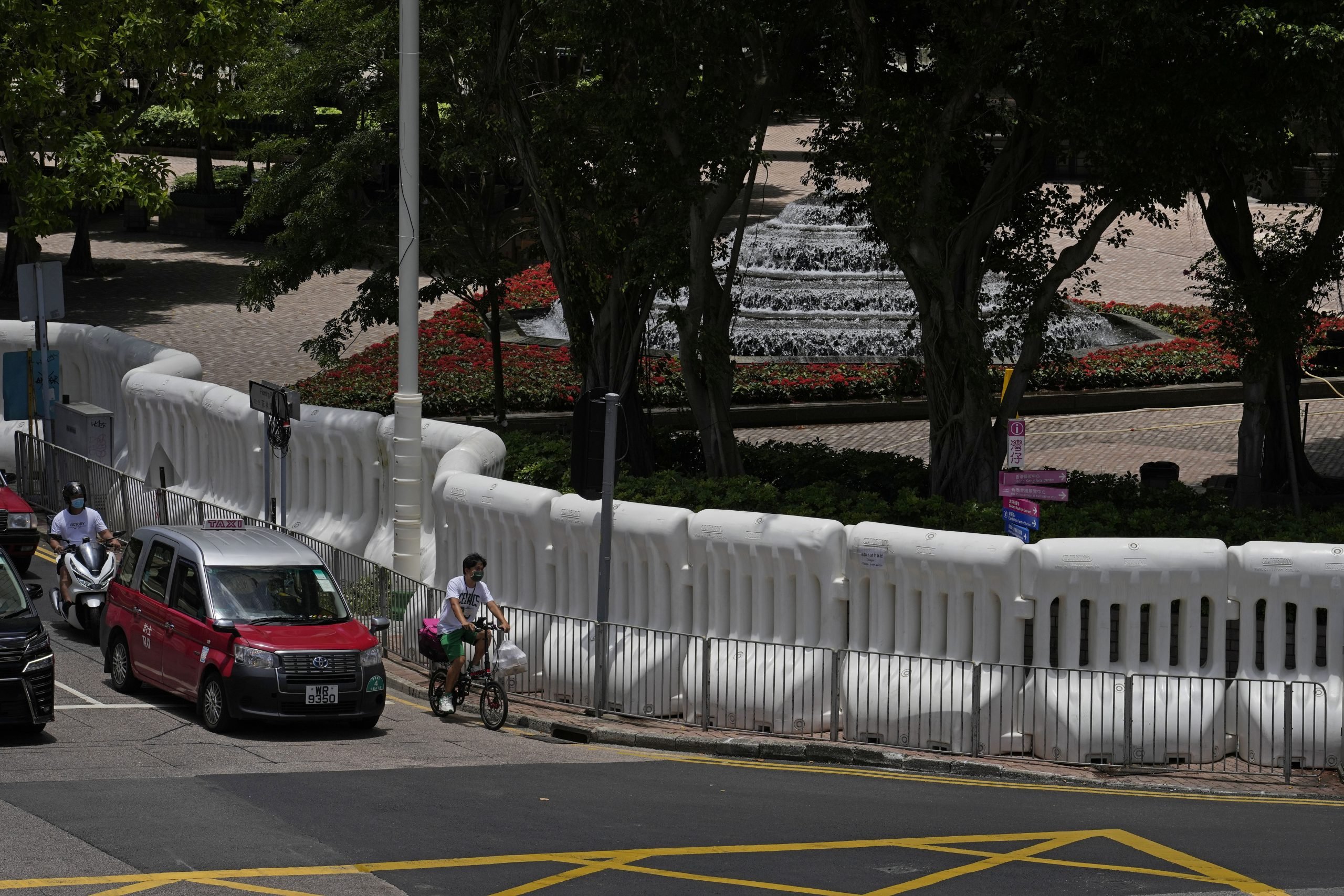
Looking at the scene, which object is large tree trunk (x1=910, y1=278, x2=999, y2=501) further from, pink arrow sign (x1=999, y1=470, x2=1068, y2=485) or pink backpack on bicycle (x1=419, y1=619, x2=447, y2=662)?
pink backpack on bicycle (x1=419, y1=619, x2=447, y2=662)

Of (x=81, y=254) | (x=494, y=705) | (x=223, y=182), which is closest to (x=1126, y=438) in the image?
(x=494, y=705)

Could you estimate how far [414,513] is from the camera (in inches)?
771

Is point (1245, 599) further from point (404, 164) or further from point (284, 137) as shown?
point (284, 137)

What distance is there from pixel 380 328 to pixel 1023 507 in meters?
27.7

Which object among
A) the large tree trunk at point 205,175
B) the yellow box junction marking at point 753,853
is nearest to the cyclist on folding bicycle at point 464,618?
the yellow box junction marking at point 753,853

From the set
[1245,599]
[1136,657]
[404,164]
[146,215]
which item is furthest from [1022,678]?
[146,215]

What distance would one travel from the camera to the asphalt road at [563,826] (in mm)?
10555

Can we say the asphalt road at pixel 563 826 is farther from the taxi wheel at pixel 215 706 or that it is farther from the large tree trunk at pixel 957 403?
the large tree trunk at pixel 957 403

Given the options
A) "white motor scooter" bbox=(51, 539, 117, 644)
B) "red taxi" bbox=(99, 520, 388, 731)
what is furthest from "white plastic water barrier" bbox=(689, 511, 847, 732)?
"white motor scooter" bbox=(51, 539, 117, 644)

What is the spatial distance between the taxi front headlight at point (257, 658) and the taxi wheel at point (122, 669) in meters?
2.15

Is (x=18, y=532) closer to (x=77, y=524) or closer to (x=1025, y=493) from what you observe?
(x=77, y=524)

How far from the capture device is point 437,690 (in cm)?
1652

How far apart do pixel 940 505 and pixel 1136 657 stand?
4.62m

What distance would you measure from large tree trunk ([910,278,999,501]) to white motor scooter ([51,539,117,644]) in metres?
9.77
